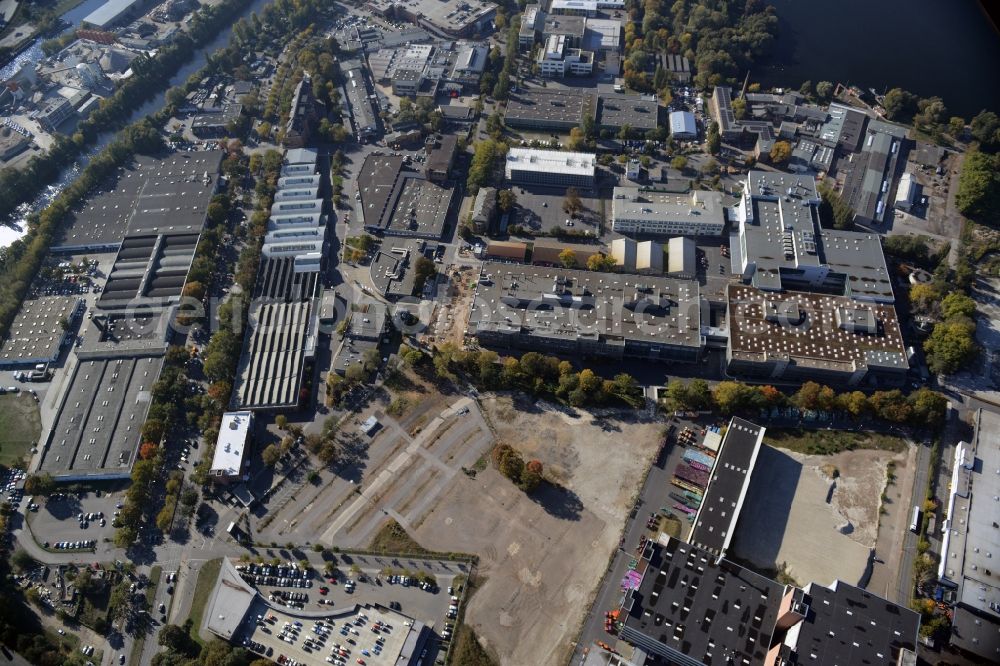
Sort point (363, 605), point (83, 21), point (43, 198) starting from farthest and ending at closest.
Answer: point (83, 21), point (43, 198), point (363, 605)

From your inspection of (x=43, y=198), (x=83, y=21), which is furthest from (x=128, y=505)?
(x=83, y=21)

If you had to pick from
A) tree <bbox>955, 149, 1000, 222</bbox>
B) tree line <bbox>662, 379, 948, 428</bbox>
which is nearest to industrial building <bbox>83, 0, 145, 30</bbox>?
tree line <bbox>662, 379, 948, 428</bbox>

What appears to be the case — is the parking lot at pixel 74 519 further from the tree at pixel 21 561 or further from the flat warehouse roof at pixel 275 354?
the flat warehouse roof at pixel 275 354

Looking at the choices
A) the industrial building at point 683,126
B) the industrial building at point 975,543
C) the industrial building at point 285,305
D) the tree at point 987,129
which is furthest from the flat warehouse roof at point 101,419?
the tree at point 987,129

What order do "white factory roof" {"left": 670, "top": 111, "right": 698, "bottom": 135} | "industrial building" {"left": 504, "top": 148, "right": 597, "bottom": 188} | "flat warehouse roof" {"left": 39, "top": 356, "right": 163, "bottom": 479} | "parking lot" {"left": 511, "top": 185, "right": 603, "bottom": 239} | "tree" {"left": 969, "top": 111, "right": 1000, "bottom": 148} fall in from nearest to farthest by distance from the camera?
"flat warehouse roof" {"left": 39, "top": 356, "right": 163, "bottom": 479} < "parking lot" {"left": 511, "top": 185, "right": 603, "bottom": 239} < "industrial building" {"left": 504, "top": 148, "right": 597, "bottom": 188} < "tree" {"left": 969, "top": 111, "right": 1000, "bottom": 148} < "white factory roof" {"left": 670, "top": 111, "right": 698, "bottom": 135}

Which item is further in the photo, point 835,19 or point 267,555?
point 835,19

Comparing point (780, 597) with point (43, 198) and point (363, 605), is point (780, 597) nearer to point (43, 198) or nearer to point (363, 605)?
point (363, 605)

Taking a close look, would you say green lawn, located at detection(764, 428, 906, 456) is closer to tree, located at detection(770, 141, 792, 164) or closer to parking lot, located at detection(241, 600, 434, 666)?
parking lot, located at detection(241, 600, 434, 666)
